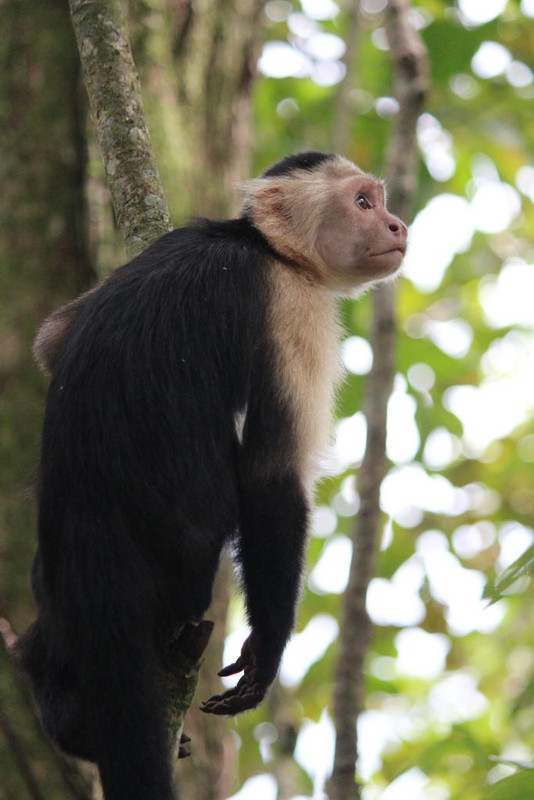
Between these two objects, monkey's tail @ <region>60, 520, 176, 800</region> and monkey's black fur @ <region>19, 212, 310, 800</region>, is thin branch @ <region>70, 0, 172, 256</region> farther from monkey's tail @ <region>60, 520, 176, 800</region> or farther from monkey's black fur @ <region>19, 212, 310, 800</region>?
monkey's tail @ <region>60, 520, 176, 800</region>

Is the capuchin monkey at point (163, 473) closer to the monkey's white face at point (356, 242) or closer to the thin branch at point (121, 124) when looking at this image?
the thin branch at point (121, 124)

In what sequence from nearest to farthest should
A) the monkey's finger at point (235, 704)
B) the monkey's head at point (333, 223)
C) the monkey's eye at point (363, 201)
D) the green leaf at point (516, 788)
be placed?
1. the green leaf at point (516, 788)
2. the monkey's finger at point (235, 704)
3. the monkey's head at point (333, 223)
4. the monkey's eye at point (363, 201)

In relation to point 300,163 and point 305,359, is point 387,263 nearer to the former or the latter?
point 300,163

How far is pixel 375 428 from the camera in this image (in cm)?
378

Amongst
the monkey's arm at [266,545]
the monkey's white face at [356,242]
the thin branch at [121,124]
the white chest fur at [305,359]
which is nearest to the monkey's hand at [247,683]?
the monkey's arm at [266,545]

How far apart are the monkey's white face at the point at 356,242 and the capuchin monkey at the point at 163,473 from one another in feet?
0.94

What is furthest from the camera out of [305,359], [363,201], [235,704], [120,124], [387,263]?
[363,201]

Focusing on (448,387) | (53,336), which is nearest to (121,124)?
(53,336)

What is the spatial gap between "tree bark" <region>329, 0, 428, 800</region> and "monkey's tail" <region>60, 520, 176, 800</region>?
0.74 meters

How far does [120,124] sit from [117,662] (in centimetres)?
148

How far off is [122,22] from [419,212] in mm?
2262

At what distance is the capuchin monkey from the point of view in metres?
2.53

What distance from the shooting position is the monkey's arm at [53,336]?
127 inches

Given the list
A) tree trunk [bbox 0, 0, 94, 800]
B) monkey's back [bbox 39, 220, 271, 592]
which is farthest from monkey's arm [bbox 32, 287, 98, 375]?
tree trunk [bbox 0, 0, 94, 800]
